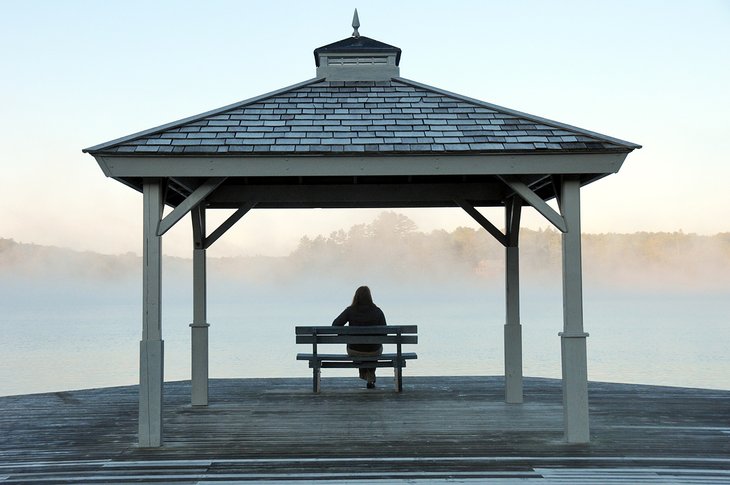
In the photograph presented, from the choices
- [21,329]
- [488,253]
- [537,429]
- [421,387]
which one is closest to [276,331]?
[21,329]

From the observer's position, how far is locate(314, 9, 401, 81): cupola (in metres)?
9.37

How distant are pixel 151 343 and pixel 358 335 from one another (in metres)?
3.52

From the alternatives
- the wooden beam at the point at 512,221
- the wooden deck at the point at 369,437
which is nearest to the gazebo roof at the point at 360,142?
the wooden beam at the point at 512,221

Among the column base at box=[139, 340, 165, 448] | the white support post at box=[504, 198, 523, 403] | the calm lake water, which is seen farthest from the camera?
the calm lake water

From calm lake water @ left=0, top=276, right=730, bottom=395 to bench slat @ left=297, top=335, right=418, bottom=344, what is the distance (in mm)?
6981

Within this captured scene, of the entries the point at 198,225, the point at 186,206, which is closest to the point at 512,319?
the point at 198,225

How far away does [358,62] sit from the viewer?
942cm

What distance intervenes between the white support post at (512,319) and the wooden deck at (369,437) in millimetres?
222

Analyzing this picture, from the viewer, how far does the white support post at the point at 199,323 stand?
9656 mm

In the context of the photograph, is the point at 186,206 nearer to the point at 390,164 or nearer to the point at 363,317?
the point at 390,164

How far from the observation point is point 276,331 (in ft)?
109

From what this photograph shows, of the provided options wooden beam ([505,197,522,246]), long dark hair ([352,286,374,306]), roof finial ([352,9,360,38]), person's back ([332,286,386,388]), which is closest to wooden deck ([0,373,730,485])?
person's back ([332,286,386,388])

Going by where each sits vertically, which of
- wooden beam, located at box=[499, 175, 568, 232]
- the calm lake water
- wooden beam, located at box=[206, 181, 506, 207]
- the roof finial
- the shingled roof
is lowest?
the calm lake water

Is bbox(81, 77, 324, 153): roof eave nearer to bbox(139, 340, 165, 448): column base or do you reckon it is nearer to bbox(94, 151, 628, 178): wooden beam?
bbox(94, 151, 628, 178): wooden beam
